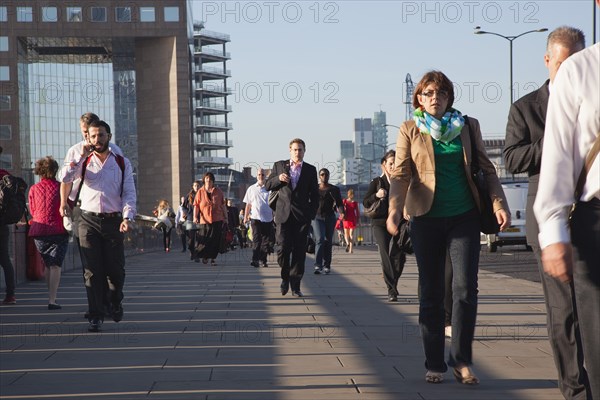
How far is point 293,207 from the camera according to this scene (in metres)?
14.1

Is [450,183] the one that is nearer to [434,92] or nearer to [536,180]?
[434,92]

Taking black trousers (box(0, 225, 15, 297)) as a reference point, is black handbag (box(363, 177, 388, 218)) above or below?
above

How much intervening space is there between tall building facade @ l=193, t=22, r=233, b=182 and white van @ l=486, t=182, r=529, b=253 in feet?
357

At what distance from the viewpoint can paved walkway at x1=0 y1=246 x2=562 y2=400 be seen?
6773 millimetres

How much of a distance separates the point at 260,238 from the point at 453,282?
633 inches

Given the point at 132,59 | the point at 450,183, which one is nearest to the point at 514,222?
the point at 450,183

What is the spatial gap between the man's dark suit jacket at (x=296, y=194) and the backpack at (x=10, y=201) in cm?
303

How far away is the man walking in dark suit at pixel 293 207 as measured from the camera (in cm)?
1409

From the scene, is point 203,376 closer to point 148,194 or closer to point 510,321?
point 510,321

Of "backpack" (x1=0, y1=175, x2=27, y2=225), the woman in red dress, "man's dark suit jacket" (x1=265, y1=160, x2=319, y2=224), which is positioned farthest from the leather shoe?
the woman in red dress

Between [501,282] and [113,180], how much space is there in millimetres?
8225

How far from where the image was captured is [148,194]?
3784 inches

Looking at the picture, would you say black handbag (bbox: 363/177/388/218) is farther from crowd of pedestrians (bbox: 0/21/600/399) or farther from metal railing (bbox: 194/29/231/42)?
metal railing (bbox: 194/29/231/42)

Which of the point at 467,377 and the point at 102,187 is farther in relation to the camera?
the point at 102,187
